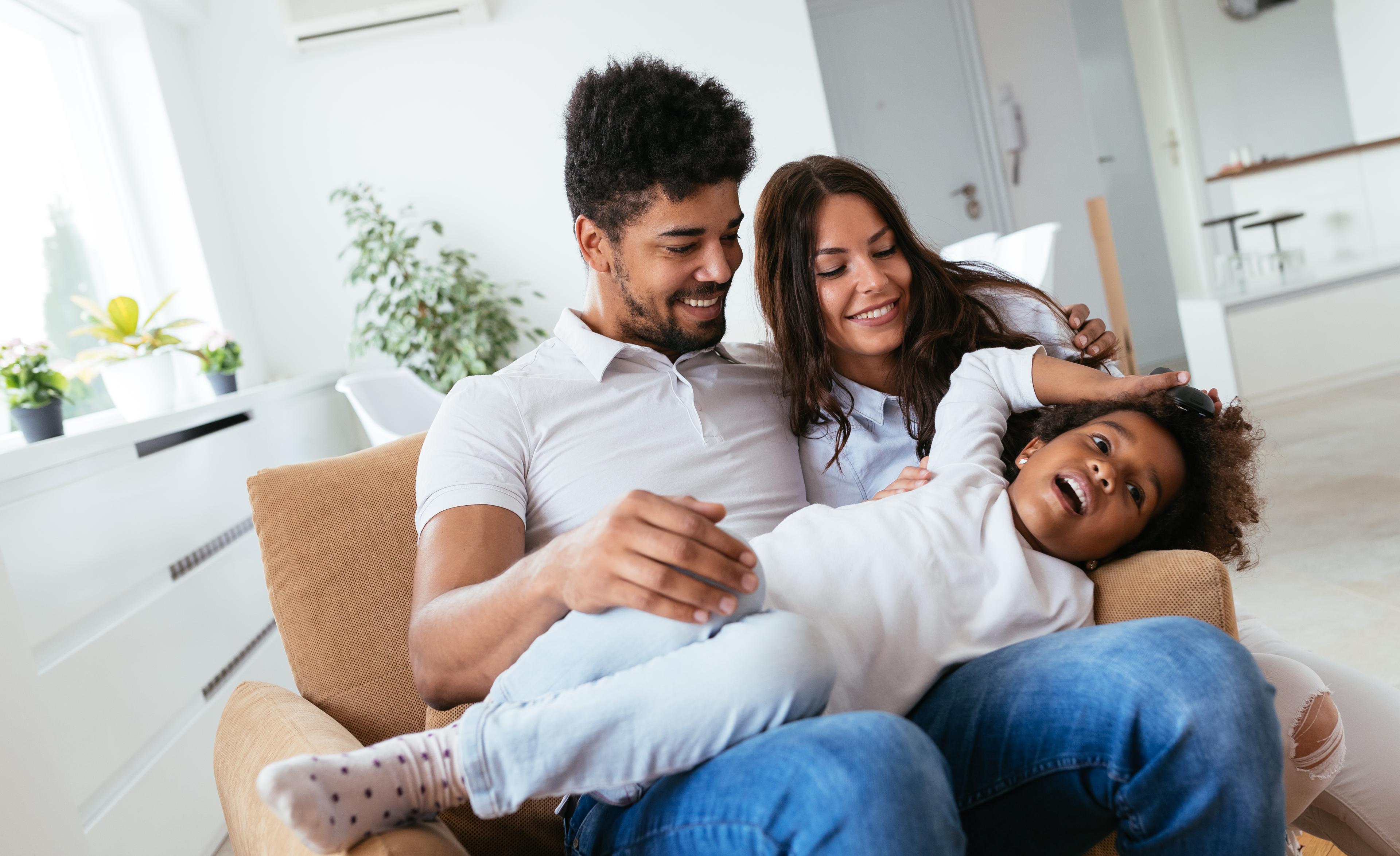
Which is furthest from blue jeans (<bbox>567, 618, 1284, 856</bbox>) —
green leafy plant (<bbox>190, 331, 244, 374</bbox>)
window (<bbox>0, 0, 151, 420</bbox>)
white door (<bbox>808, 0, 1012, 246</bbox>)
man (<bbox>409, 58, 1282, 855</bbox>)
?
white door (<bbox>808, 0, 1012, 246</bbox>)

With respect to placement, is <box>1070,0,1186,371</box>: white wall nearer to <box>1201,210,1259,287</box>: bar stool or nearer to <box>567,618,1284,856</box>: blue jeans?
<box>1201,210,1259,287</box>: bar stool

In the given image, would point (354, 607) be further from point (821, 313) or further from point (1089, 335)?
point (1089, 335)

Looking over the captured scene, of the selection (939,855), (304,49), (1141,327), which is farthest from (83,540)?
(1141,327)

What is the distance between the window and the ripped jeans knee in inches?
111

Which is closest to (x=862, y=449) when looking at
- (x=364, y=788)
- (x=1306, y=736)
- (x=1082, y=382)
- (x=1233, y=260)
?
(x=1082, y=382)

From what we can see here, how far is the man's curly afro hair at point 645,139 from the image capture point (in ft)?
4.65

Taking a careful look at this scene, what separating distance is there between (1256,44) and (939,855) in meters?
6.61

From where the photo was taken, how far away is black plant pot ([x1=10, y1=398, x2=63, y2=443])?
213 centimetres

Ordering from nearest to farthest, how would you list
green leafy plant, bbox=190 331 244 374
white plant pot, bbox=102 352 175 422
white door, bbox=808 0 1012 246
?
1. white plant pot, bbox=102 352 175 422
2. green leafy plant, bbox=190 331 244 374
3. white door, bbox=808 0 1012 246

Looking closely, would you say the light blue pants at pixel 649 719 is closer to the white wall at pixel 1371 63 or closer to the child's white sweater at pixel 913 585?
the child's white sweater at pixel 913 585

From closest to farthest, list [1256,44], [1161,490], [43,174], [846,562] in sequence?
[846,562] → [1161,490] → [43,174] → [1256,44]

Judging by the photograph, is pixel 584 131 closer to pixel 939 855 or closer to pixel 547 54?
pixel 939 855

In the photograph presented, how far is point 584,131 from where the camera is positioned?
1.48 m

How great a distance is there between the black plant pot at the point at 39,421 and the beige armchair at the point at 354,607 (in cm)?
114
